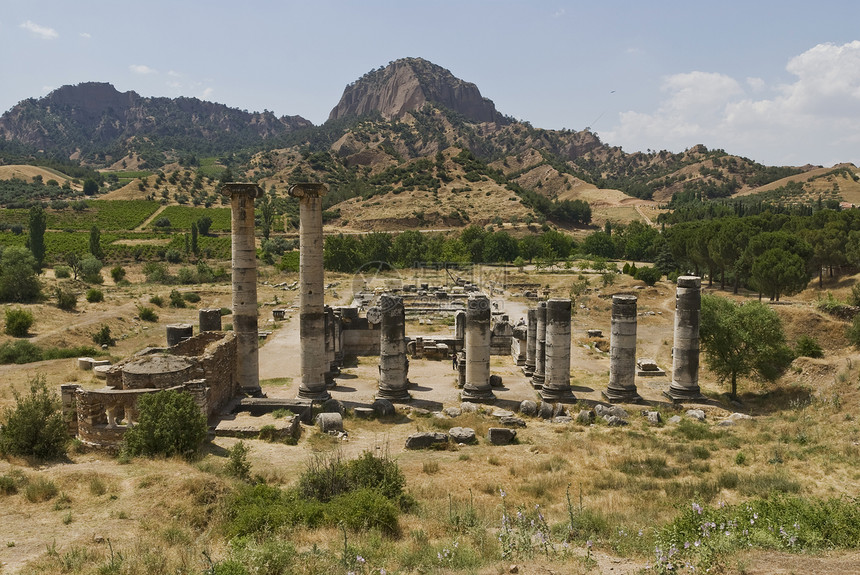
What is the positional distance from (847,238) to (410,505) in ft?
184

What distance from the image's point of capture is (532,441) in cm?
1922

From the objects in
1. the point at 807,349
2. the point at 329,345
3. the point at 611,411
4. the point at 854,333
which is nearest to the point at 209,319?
the point at 329,345

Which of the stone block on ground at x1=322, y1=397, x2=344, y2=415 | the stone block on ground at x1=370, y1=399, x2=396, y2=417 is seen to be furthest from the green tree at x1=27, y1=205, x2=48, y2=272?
the stone block on ground at x1=370, y1=399, x2=396, y2=417

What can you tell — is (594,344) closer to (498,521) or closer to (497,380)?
(497,380)

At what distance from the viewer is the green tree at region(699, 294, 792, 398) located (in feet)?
80.6

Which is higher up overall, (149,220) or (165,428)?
(149,220)

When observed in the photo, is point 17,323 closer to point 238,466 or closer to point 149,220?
point 238,466

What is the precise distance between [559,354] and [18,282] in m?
42.7

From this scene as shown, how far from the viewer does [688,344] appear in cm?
2395

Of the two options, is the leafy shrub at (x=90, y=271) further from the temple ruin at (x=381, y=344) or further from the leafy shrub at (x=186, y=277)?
the temple ruin at (x=381, y=344)

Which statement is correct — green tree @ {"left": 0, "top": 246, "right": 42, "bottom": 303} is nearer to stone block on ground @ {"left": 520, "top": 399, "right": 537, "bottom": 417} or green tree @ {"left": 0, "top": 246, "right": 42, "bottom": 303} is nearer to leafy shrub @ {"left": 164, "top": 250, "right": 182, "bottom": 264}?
leafy shrub @ {"left": 164, "top": 250, "right": 182, "bottom": 264}

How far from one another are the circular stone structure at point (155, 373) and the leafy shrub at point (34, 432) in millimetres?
2293

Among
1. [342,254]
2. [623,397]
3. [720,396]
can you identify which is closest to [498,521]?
[623,397]

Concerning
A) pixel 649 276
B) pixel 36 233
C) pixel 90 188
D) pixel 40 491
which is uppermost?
pixel 90 188
